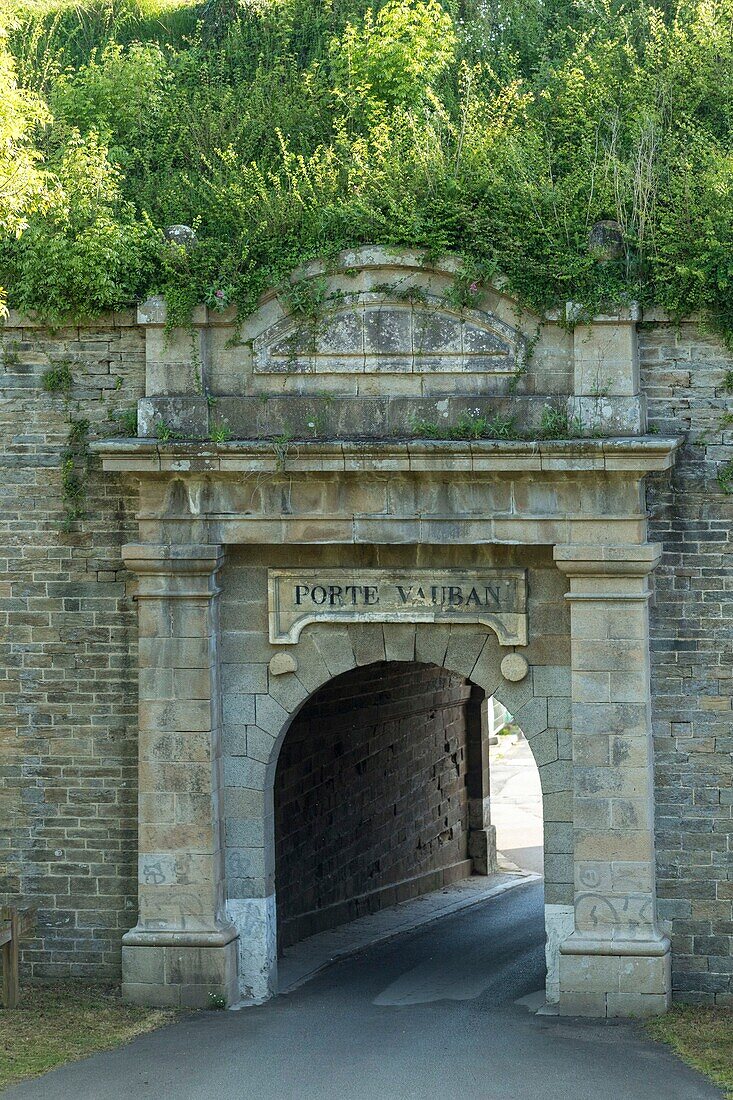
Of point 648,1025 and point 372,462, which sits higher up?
point 372,462

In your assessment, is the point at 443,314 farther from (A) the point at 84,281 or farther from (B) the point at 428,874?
(B) the point at 428,874

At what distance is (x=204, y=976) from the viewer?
10727mm

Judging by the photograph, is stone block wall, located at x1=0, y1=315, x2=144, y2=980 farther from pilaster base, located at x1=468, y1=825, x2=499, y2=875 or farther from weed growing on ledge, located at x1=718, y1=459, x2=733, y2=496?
pilaster base, located at x1=468, y1=825, x2=499, y2=875

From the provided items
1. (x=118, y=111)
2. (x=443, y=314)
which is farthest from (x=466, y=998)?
(x=118, y=111)

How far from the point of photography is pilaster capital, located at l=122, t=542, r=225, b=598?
10703 millimetres

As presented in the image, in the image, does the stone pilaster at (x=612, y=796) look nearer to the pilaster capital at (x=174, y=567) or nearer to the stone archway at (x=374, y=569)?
the stone archway at (x=374, y=569)

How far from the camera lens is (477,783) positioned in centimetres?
2050

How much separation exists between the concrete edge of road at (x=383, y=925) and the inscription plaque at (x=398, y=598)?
3169mm

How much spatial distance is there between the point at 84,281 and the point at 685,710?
5.81m

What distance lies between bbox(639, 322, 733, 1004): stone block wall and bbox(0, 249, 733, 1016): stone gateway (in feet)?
0.06

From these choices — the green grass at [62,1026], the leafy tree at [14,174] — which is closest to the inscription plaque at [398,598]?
the green grass at [62,1026]

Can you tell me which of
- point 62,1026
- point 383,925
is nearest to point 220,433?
point 62,1026

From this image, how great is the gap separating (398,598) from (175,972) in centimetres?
340

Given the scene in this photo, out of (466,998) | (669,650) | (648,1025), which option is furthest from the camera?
(466,998)
